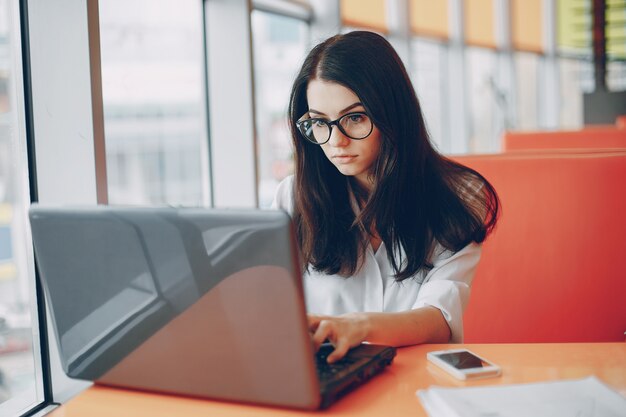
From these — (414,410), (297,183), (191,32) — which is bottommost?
(414,410)

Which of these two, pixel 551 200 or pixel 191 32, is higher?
pixel 191 32

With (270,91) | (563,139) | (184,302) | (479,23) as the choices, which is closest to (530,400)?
(184,302)

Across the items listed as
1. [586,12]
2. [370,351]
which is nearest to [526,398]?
[370,351]

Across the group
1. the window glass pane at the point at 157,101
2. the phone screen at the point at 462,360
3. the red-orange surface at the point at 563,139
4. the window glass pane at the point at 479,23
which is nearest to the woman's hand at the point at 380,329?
the phone screen at the point at 462,360

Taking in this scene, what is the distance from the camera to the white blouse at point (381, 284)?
1.49 meters

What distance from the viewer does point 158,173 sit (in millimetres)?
2756

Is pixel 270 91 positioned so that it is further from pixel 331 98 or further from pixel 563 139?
pixel 331 98

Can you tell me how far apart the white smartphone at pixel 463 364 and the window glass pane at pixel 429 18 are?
5457 millimetres

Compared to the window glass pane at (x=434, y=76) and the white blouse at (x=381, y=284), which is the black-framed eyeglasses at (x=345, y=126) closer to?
the white blouse at (x=381, y=284)

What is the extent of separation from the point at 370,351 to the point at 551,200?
36.7 inches

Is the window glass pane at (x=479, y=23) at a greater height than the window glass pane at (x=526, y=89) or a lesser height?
greater

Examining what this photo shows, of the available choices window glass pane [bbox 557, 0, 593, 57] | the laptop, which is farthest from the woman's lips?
window glass pane [bbox 557, 0, 593, 57]

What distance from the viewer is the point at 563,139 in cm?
302

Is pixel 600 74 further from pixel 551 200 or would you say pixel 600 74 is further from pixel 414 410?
pixel 414 410
